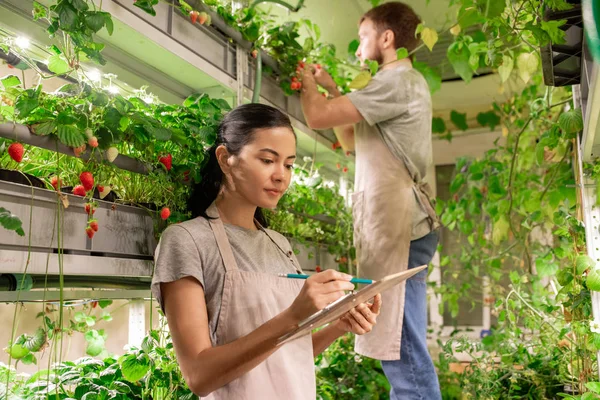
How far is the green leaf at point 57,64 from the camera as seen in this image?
3.81 ft

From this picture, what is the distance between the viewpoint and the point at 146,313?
69.0 inches

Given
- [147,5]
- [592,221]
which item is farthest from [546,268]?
[147,5]

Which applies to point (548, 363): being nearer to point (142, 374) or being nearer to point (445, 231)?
point (142, 374)

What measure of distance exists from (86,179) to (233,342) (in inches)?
17.7

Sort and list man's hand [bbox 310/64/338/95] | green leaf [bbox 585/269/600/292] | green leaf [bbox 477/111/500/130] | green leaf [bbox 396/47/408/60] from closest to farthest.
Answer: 1. green leaf [bbox 585/269/600/292]
2. green leaf [bbox 396/47/408/60]
3. man's hand [bbox 310/64/338/95]
4. green leaf [bbox 477/111/500/130]

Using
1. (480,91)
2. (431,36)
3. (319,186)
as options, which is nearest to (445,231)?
(480,91)

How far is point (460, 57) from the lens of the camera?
2076mm

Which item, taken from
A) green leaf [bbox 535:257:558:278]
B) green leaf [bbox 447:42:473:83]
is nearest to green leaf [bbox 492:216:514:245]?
green leaf [bbox 535:257:558:278]

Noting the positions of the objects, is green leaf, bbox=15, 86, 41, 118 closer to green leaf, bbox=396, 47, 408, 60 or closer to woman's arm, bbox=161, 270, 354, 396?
woman's arm, bbox=161, 270, 354, 396

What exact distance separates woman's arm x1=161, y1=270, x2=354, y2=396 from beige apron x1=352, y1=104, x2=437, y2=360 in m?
0.77

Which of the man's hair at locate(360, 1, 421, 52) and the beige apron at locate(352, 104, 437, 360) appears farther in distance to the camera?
the man's hair at locate(360, 1, 421, 52)

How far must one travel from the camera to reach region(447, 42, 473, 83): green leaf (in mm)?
2021

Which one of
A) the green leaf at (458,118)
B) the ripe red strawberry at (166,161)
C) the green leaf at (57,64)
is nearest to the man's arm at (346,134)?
the ripe red strawberry at (166,161)

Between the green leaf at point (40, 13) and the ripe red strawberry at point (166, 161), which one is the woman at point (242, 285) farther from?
the green leaf at point (40, 13)
